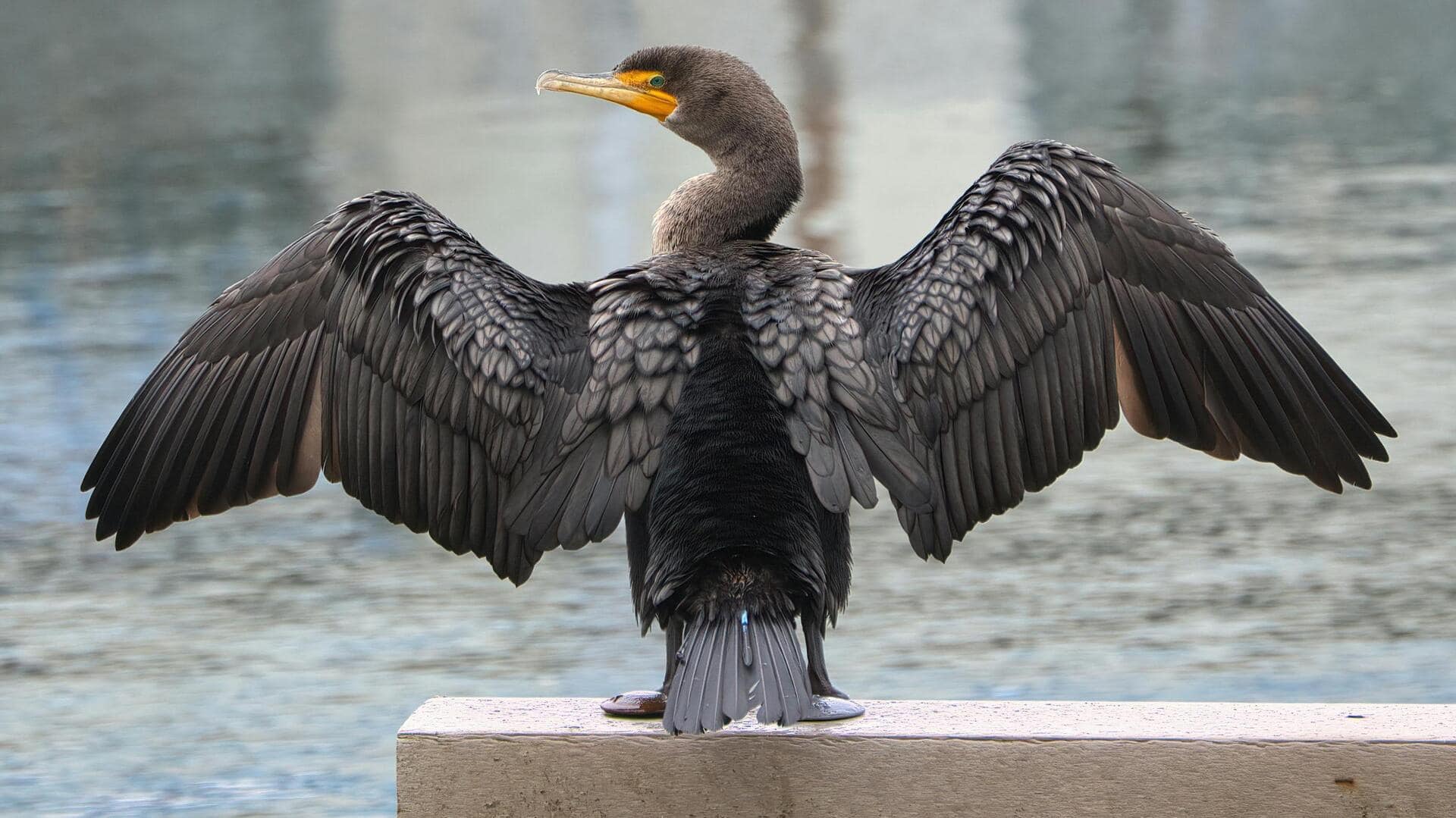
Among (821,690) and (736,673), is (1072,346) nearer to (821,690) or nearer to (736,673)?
(821,690)

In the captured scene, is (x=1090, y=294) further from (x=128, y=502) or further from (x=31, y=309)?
(x=31, y=309)

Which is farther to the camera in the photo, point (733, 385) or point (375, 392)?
point (375, 392)

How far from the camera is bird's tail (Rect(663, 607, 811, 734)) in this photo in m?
3.60

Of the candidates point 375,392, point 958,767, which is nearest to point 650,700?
point 958,767

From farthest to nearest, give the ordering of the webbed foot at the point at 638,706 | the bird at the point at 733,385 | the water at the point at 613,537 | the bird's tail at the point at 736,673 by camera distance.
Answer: the water at the point at 613,537, the webbed foot at the point at 638,706, the bird at the point at 733,385, the bird's tail at the point at 736,673

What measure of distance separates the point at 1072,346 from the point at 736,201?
861mm

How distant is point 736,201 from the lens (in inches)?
183

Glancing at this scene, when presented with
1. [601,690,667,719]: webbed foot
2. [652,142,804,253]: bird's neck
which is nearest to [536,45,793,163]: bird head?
[652,142,804,253]: bird's neck

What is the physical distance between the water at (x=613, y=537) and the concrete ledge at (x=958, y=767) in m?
2.01

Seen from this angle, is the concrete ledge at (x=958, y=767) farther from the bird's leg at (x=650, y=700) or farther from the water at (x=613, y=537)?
the water at (x=613, y=537)

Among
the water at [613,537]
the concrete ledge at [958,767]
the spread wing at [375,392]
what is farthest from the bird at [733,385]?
the water at [613,537]

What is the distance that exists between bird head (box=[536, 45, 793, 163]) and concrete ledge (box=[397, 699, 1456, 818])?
1438mm

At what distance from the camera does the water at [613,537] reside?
22.1 ft

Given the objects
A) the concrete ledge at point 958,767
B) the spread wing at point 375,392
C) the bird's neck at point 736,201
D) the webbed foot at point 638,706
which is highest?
the bird's neck at point 736,201
